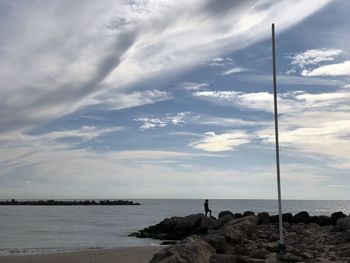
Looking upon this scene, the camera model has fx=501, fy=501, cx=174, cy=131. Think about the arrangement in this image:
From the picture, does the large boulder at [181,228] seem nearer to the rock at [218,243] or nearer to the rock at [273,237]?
the rock at [273,237]

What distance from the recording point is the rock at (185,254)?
11141mm

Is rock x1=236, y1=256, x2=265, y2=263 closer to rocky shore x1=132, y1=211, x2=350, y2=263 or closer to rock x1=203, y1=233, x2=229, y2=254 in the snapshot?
rocky shore x1=132, y1=211, x2=350, y2=263

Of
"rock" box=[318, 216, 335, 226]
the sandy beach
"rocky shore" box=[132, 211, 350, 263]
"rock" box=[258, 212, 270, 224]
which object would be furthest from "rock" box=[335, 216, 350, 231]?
the sandy beach

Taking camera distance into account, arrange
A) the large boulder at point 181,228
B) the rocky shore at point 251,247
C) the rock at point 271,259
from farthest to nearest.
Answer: the large boulder at point 181,228 < the rock at point 271,259 < the rocky shore at point 251,247

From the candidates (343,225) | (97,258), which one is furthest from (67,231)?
(343,225)

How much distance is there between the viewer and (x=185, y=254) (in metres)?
11.4

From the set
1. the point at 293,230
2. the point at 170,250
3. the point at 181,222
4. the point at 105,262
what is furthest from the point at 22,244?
the point at 170,250

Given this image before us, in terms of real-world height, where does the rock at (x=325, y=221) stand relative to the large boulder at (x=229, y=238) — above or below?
above

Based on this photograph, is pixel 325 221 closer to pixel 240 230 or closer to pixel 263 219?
pixel 263 219

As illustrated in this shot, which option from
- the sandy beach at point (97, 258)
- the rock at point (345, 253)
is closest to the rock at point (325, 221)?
the sandy beach at point (97, 258)

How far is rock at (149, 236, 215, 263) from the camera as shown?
11141 mm

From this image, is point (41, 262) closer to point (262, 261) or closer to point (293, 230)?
point (262, 261)

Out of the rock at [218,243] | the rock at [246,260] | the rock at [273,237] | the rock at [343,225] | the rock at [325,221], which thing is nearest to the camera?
the rock at [246,260]

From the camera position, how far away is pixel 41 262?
58.6 feet
